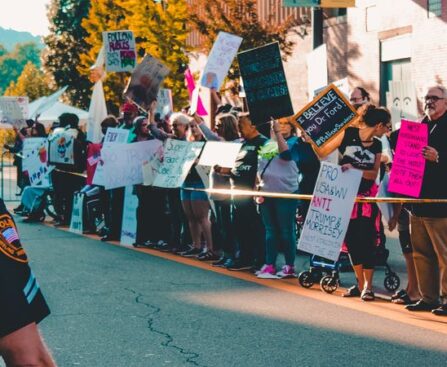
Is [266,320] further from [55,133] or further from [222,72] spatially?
[55,133]

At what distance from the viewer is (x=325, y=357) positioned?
6.79 metres

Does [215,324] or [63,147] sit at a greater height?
[63,147]

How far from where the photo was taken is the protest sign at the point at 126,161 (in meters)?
13.8

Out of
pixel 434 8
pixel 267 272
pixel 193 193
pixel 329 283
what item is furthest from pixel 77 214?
pixel 434 8

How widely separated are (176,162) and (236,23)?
1584cm

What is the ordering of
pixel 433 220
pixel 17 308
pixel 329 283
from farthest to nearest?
pixel 329 283 → pixel 433 220 → pixel 17 308

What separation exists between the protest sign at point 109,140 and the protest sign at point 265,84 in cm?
346

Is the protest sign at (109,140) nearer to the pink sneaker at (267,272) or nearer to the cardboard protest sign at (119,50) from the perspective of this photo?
the cardboard protest sign at (119,50)

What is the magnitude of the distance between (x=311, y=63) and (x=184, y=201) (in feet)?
7.74

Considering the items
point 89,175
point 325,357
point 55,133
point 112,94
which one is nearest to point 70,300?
point 325,357

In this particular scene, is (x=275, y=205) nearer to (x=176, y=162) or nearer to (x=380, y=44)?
(x=176, y=162)

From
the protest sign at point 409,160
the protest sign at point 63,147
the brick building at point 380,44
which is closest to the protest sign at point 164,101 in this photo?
the protest sign at point 63,147

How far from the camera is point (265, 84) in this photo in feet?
35.7

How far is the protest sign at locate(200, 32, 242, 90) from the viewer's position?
45.0ft
